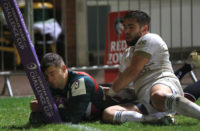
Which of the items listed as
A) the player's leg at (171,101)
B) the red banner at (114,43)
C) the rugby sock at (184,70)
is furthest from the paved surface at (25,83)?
the player's leg at (171,101)

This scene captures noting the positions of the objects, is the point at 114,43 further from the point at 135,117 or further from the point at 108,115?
the point at 135,117

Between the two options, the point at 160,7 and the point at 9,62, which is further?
the point at 9,62

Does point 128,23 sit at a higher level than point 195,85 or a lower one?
higher

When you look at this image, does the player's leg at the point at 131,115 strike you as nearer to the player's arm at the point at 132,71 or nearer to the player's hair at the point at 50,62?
the player's arm at the point at 132,71

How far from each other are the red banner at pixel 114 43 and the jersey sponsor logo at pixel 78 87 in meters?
3.45

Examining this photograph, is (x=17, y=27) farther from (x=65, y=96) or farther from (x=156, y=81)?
(x=156, y=81)

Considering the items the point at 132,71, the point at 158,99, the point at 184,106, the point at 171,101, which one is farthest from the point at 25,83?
the point at 184,106

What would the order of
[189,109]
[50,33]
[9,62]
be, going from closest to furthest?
[189,109] → [50,33] → [9,62]

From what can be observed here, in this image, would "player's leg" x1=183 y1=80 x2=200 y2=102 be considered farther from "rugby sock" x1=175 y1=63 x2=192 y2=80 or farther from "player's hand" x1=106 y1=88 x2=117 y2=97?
"player's hand" x1=106 y1=88 x2=117 y2=97

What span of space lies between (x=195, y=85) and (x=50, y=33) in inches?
261

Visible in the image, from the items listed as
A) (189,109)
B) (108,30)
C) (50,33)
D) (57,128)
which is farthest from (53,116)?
(50,33)

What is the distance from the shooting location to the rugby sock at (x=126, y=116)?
458cm

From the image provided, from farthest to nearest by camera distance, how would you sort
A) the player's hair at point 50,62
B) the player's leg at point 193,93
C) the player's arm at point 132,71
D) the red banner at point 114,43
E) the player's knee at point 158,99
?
1. the red banner at point 114,43
2. the player's leg at point 193,93
3. the player's arm at point 132,71
4. the player's hair at point 50,62
5. the player's knee at point 158,99

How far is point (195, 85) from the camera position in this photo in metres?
5.39
